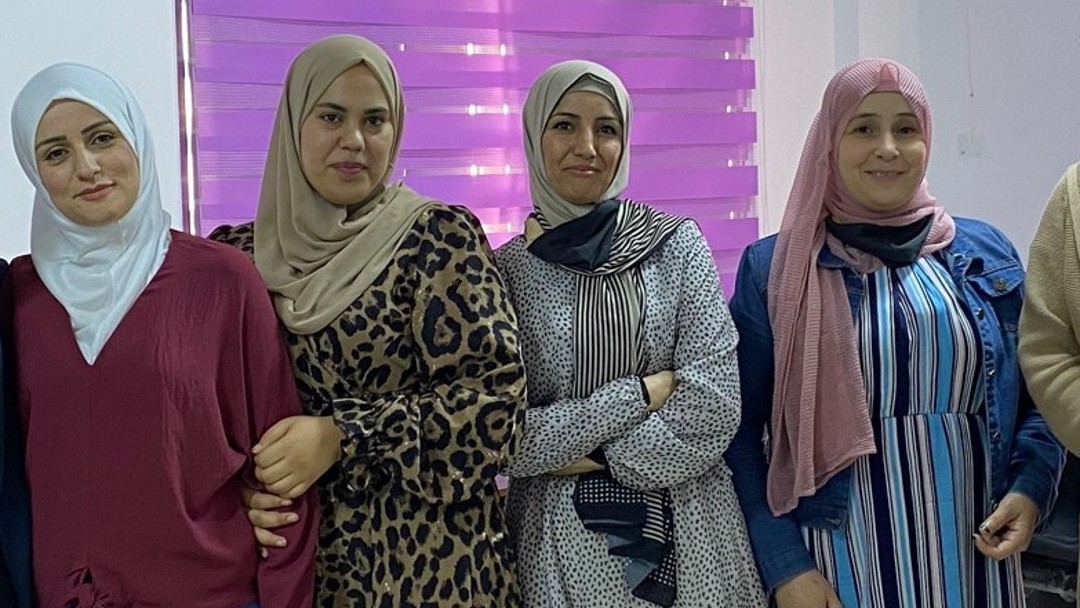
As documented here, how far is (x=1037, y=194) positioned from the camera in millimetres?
3150

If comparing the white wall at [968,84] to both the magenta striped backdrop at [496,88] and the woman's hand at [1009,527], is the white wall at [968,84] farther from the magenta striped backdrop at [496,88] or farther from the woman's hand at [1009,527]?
the woman's hand at [1009,527]

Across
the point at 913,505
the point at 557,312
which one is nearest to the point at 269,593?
the point at 557,312

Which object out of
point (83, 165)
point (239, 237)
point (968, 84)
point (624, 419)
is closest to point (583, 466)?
point (624, 419)

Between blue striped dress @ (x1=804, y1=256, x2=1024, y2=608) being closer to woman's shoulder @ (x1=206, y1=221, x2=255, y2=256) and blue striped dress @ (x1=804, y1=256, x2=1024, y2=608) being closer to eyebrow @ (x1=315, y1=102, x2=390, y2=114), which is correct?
eyebrow @ (x1=315, y1=102, x2=390, y2=114)

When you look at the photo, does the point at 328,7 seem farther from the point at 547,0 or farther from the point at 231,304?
the point at 231,304

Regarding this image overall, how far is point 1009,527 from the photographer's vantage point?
186cm

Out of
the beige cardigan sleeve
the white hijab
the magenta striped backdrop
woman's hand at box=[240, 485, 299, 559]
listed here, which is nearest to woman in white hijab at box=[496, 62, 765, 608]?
woman's hand at box=[240, 485, 299, 559]

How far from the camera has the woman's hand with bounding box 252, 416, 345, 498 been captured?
1674mm

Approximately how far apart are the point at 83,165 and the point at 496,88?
1467 millimetres

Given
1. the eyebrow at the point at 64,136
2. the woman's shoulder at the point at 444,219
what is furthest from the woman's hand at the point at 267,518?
the eyebrow at the point at 64,136

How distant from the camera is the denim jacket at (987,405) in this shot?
189 cm

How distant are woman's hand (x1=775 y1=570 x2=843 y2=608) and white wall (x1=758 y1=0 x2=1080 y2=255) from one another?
156cm

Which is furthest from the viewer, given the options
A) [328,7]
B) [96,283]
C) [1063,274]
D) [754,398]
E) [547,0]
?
[547,0]

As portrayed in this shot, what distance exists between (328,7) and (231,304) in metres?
1.28
